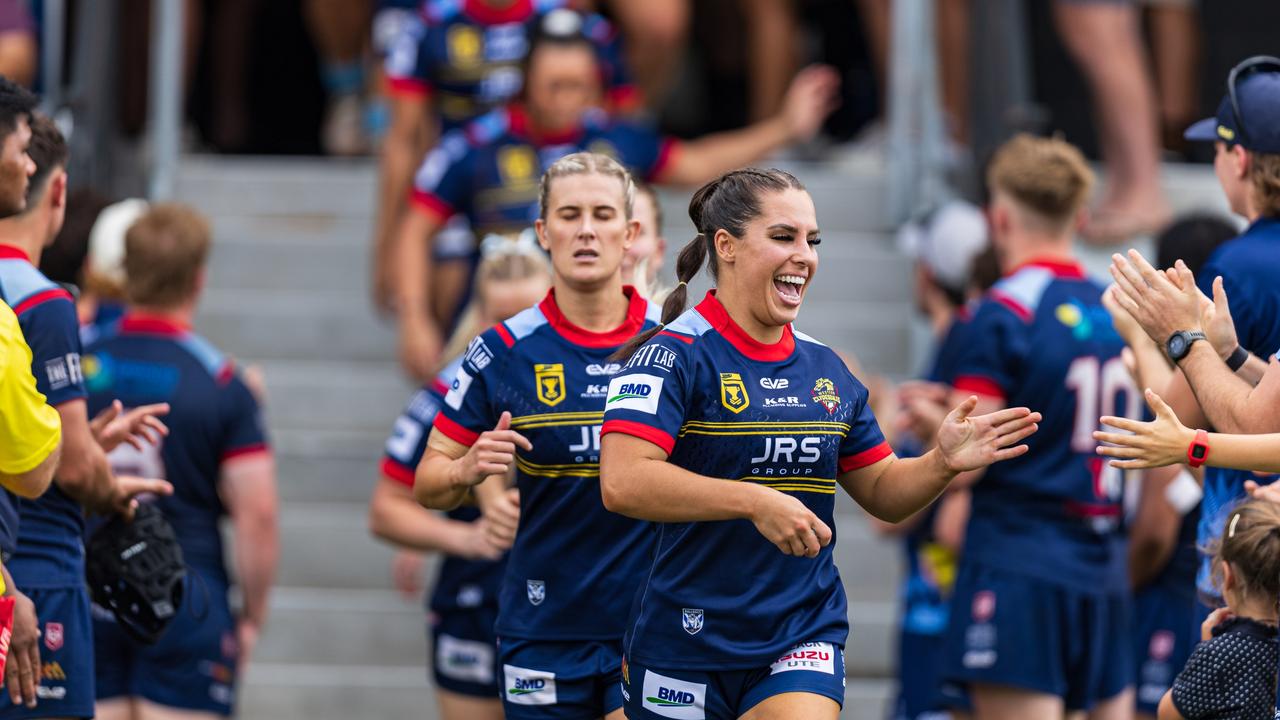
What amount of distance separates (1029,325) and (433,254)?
9.89ft

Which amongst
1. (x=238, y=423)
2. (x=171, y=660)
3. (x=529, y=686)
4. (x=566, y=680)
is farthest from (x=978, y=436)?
(x=171, y=660)

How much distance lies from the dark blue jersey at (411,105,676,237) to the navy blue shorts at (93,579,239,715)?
2263 mm

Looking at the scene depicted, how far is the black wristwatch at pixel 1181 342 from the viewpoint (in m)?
4.49

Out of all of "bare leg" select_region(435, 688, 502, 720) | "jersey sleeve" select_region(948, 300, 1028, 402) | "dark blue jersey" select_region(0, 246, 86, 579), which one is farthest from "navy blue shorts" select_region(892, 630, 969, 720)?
"dark blue jersey" select_region(0, 246, 86, 579)

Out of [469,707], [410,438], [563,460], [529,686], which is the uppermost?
[563,460]

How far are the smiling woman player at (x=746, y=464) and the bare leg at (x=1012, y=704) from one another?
6.39 ft

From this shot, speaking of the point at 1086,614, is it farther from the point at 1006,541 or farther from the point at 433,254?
the point at 433,254

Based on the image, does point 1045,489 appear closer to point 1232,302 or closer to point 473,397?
point 1232,302

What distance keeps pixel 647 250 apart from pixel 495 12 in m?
2.70

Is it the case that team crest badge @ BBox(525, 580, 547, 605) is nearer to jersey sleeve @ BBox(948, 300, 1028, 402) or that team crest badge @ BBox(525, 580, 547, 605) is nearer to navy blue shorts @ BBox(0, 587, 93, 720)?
navy blue shorts @ BBox(0, 587, 93, 720)

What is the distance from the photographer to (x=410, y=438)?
601 cm

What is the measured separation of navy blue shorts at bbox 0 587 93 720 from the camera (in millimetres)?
4969

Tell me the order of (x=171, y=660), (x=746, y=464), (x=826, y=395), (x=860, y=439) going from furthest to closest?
(x=171, y=660)
(x=860, y=439)
(x=826, y=395)
(x=746, y=464)

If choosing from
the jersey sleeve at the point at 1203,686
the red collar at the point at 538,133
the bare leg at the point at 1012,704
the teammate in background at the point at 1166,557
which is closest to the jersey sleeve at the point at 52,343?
→ the jersey sleeve at the point at 1203,686
